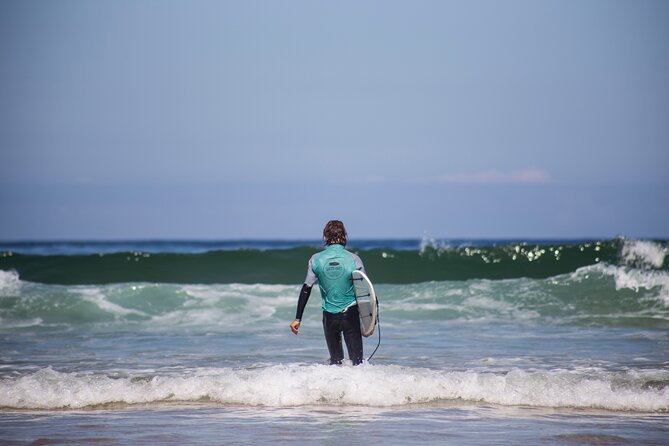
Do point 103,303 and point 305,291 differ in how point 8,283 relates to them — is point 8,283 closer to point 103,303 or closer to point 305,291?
point 103,303

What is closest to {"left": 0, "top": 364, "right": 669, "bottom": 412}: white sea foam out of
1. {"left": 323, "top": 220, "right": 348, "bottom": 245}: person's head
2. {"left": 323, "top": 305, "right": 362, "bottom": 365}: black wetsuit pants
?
{"left": 323, "top": 305, "right": 362, "bottom": 365}: black wetsuit pants

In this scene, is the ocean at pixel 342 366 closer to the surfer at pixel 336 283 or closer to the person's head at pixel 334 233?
the surfer at pixel 336 283

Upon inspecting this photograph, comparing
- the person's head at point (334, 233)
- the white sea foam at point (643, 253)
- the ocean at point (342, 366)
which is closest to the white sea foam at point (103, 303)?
the ocean at point (342, 366)

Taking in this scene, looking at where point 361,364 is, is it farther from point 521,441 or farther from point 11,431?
point 11,431

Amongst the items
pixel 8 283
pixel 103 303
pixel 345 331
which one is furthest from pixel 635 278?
pixel 8 283

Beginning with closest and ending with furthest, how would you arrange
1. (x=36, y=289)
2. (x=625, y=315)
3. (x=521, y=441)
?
(x=521, y=441)
(x=625, y=315)
(x=36, y=289)

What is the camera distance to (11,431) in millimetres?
7336

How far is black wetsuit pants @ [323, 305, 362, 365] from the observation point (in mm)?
8773

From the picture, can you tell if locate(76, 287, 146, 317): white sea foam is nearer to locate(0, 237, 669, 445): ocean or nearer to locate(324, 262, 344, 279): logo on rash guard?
locate(0, 237, 669, 445): ocean

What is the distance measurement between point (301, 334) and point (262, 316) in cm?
306

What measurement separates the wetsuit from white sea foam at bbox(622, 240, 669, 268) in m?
18.1

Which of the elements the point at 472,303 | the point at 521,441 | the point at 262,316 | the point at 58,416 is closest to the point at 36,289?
the point at 262,316

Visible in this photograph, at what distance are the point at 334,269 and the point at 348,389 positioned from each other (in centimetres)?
132

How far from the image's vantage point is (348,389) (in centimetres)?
874
